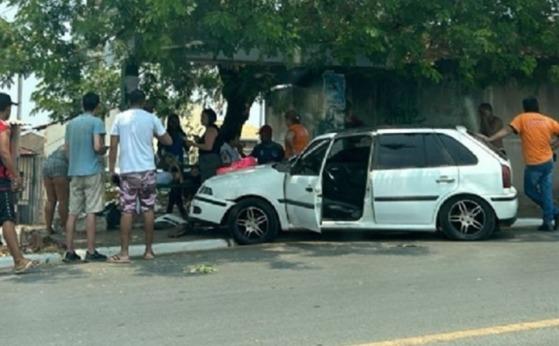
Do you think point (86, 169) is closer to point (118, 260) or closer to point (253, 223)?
point (118, 260)

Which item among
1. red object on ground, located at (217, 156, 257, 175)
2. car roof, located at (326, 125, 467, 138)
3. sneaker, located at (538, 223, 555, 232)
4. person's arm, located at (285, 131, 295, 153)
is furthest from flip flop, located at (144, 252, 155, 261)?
sneaker, located at (538, 223, 555, 232)

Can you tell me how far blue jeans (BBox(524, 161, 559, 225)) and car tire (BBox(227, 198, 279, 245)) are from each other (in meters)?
3.73

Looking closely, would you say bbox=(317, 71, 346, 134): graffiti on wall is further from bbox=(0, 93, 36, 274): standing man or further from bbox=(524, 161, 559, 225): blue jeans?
bbox=(0, 93, 36, 274): standing man

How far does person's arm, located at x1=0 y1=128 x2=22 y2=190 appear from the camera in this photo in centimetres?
857

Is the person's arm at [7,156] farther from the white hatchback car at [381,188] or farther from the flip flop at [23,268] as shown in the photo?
the white hatchback car at [381,188]

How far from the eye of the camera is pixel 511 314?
21.8 ft

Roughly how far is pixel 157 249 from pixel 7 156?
258 centimetres

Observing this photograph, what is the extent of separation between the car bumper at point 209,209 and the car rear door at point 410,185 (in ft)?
6.50

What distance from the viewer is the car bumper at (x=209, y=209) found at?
10805 mm

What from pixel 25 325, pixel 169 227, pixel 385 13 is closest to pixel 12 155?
pixel 25 325

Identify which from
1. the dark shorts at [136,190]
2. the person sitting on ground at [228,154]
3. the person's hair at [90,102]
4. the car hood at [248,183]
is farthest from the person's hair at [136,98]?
the person sitting on ground at [228,154]

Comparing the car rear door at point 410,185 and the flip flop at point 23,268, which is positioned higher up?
the car rear door at point 410,185

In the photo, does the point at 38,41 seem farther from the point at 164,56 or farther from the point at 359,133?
the point at 359,133

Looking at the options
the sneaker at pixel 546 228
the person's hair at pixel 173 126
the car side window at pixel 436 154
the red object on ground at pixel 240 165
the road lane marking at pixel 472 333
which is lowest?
the road lane marking at pixel 472 333
